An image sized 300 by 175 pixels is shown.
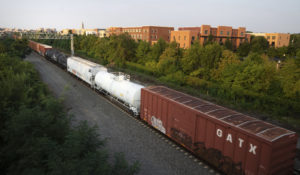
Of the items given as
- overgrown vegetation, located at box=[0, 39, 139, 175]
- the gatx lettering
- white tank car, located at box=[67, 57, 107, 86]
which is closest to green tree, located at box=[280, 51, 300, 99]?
the gatx lettering

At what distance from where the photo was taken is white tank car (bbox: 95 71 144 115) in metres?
17.4

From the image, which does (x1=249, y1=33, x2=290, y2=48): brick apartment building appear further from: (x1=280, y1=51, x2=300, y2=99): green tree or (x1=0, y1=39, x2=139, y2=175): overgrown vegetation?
(x1=0, y1=39, x2=139, y2=175): overgrown vegetation

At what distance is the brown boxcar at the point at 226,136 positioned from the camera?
336 inches

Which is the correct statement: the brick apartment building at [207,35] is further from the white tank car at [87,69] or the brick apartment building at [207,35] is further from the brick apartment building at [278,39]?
the white tank car at [87,69]

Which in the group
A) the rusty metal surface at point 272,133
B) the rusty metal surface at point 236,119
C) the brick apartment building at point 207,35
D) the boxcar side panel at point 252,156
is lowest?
the boxcar side panel at point 252,156

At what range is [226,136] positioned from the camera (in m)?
9.88

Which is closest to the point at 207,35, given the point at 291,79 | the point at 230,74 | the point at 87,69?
the point at 230,74

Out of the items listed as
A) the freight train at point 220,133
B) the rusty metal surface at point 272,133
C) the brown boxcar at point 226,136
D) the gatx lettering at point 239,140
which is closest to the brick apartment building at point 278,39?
the freight train at point 220,133

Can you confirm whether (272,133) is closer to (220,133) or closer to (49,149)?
(220,133)

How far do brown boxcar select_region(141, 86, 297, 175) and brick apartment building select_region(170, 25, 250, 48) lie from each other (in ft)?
142

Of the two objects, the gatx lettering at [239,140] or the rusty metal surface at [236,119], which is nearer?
the gatx lettering at [239,140]

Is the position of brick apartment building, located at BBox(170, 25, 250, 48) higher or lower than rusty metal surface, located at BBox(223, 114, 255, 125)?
higher

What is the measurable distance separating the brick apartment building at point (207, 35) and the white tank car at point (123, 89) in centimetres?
3619

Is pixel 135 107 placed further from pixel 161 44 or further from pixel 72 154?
pixel 161 44
